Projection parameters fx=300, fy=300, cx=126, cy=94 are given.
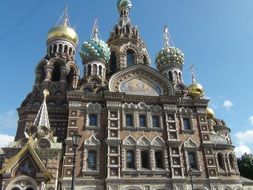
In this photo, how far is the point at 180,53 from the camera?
30.2m

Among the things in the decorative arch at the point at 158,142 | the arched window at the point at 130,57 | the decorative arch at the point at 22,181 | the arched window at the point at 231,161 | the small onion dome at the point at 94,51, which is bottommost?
the decorative arch at the point at 22,181

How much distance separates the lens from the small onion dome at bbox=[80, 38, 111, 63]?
2697cm

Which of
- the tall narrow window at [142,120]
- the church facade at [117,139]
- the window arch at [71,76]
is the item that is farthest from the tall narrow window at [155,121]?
the window arch at [71,76]

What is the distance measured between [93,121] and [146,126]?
384 cm

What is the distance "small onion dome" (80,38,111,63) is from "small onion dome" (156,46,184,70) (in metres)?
5.74

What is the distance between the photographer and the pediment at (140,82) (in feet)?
76.0

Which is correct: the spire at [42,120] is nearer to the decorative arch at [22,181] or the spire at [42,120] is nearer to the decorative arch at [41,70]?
the decorative arch at [22,181]

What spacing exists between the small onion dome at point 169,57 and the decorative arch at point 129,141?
10961 mm

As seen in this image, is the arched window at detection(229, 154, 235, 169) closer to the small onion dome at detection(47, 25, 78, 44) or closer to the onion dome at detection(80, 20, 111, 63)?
the onion dome at detection(80, 20, 111, 63)

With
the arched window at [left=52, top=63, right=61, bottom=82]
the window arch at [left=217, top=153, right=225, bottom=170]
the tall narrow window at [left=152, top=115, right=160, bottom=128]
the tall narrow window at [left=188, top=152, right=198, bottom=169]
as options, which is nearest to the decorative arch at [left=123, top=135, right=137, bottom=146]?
the tall narrow window at [left=152, top=115, right=160, bottom=128]

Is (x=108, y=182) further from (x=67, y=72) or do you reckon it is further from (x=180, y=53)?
(x=180, y=53)

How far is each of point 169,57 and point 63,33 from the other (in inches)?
432

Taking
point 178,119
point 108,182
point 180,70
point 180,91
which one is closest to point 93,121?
point 108,182

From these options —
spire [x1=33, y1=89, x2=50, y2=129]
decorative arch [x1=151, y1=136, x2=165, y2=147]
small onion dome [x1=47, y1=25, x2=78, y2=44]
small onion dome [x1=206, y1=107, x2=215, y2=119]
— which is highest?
small onion dome [x1=47, y1=25, x2=78, y2=44]
